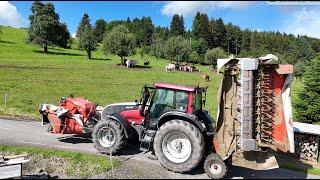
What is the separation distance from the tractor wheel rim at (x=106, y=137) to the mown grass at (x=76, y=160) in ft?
1.99

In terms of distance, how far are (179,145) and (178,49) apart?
62.6m

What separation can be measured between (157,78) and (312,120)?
987 inches

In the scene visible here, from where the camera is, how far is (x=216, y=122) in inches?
481

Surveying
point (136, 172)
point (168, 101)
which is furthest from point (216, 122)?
point (136, 172)

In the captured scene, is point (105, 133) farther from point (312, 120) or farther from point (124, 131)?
point (312, 120)

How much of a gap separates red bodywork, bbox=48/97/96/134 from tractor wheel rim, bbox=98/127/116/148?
1.39m

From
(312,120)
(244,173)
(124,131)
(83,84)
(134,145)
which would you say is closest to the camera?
(244,173)

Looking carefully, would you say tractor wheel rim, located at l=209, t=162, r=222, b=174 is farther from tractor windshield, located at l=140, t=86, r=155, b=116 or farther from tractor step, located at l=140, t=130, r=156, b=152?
tractor windshield, located at l=140, t=86, r=155, b=116

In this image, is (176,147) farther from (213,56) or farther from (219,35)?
(219,35)

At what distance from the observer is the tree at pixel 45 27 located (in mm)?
68812

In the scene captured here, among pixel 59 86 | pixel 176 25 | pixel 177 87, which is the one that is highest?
pixel 176 25

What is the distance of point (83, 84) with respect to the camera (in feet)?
114

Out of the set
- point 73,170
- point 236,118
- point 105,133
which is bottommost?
point 73,170

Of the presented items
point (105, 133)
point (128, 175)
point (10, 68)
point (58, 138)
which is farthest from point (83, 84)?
point (128, 175)
